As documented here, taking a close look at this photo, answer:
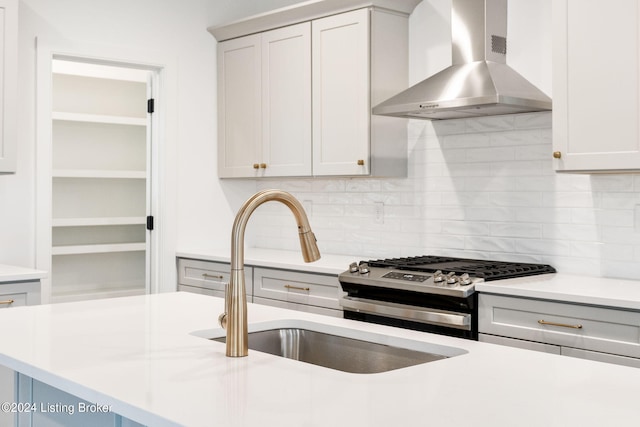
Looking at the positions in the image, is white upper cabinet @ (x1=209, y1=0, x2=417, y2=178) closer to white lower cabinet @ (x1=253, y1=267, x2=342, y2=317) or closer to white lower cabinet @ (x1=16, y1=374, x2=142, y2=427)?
white lower cabinet @ (x1=253, y1=267, x2=342, y2=317)

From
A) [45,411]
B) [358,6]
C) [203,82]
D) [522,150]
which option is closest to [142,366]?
[45,411]

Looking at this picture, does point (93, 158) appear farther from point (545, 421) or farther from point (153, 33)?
point (545, 421)

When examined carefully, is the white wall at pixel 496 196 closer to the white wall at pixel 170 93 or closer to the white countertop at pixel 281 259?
the white countertop at pixel 281 259

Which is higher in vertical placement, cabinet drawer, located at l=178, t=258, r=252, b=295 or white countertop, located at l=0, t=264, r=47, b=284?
white countertop, located at l=0, t=264, r=47, b=284

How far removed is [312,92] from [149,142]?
49.4 inches

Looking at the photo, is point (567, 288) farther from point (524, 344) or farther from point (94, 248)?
point (94, 248)

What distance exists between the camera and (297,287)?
4.17 m

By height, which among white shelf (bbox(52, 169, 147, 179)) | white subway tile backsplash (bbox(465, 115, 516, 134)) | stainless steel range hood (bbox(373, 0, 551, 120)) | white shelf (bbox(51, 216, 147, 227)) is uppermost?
stainless steel range hood (bbox(373, 0, 551, 120))

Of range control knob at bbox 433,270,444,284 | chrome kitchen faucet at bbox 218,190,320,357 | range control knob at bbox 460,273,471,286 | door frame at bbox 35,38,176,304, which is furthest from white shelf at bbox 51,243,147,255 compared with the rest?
chrome kitchen faucet at bbox 218,190,320,357

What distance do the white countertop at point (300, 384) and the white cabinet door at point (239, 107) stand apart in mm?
2897

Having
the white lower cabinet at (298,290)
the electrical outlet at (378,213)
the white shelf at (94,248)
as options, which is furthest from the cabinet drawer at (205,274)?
the electrical outlet at (378,213)

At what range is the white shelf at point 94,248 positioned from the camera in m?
5.19

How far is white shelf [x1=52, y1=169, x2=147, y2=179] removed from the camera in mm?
5227

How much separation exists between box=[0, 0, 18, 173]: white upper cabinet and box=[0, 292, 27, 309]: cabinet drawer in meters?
0.69
